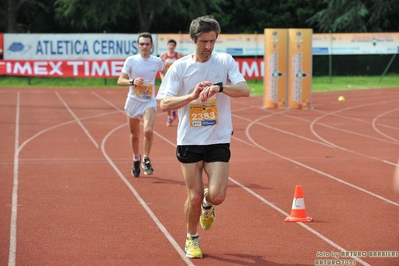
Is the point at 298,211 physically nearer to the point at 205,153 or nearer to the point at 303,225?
the point at 303,225

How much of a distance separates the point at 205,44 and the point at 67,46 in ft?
96.3

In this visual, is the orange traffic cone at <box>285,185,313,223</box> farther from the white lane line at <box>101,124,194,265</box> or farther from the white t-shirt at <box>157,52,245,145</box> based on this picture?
the white t-shirt at <box>157,52,245,145</box>

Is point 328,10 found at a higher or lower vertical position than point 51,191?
higher

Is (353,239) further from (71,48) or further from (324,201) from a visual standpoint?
(71,48)

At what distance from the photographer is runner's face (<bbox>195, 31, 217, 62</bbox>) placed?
6605 millimetres

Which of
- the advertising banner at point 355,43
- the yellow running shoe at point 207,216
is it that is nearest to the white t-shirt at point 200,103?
the yellow running shoe at point 207,216

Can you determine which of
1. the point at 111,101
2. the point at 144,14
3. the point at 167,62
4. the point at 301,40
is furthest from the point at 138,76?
the point at 144,14

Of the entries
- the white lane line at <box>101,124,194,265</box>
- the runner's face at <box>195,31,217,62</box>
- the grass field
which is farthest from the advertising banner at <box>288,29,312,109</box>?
the runner's face at <box>195,31,217,62</box>

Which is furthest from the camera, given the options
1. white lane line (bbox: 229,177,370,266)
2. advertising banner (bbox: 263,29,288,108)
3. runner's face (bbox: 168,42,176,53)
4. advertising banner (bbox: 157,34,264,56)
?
advertising banner (bbox: 157,34,264,56)

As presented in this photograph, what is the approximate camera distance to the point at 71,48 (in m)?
35.3

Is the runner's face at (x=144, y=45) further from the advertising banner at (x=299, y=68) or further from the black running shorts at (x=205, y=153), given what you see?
the advertising banner at (x=299, y=68)

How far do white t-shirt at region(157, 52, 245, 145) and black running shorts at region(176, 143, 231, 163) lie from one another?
4 centimetres

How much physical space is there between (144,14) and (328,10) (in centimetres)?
1064

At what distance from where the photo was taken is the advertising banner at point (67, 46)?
34.9 metres
